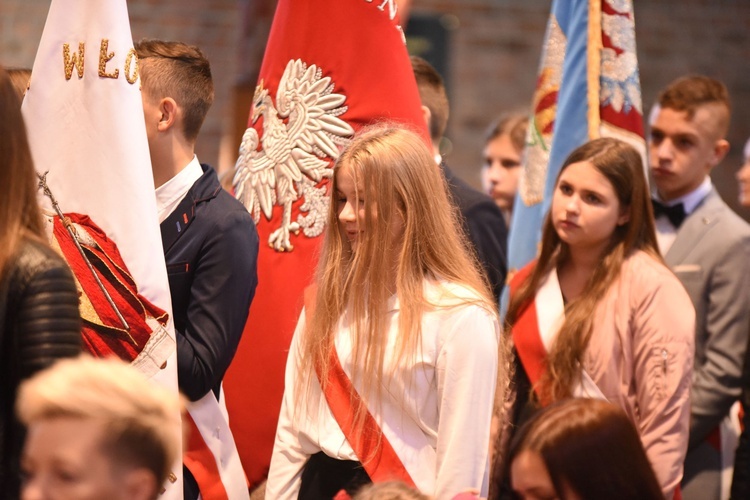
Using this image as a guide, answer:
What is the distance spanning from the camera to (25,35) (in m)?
5.39

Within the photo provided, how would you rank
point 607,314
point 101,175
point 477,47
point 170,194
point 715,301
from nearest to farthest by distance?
1. point 101,175
2. point 170,194
3. point 607,314
4. point 715,301
5. point 477,47

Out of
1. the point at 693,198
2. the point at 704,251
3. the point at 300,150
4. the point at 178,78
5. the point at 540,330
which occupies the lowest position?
the point at 540,330

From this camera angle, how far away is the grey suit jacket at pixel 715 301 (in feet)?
9.96

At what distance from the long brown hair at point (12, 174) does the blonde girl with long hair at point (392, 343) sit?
2.33 ft

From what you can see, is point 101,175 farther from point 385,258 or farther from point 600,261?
point 600,261

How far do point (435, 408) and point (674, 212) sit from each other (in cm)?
147

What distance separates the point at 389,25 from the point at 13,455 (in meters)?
1.35

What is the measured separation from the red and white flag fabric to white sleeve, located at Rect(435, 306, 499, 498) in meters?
0.51

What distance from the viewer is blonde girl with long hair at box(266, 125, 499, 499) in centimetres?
207

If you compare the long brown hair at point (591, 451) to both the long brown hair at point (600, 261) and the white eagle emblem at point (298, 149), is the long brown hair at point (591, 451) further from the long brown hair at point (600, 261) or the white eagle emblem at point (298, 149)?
the white eagle emblem at point (298, 149)

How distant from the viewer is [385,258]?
2.16m

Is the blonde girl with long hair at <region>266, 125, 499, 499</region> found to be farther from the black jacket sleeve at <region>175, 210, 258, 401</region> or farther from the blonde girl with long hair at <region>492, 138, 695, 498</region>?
the blonde girl with long hair at <region>492, 138, 695, 498</region>

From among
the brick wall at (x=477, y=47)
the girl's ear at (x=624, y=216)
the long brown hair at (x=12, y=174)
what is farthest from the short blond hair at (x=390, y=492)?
the brick wall at (x=477, y=47)

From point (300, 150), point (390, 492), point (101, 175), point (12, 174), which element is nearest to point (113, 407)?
point (12, 174)
